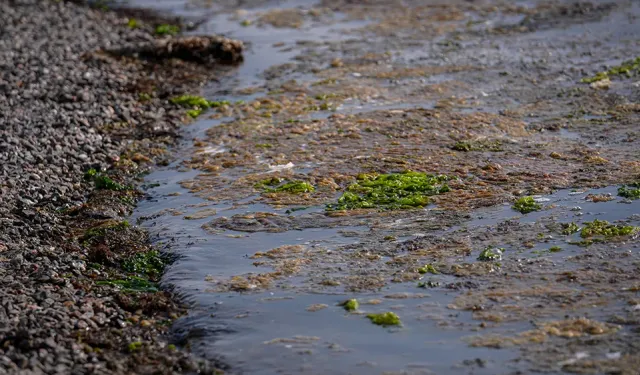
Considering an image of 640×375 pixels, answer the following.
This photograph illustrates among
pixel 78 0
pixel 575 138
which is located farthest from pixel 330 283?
pixel 78 0

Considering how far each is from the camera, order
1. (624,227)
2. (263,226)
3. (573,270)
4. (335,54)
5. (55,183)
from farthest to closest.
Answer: (335,54), (55,183), (263,226), (624,227), (573,270)

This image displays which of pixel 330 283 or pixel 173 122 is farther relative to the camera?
pixel 173 122

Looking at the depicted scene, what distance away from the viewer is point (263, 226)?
9.19 meters

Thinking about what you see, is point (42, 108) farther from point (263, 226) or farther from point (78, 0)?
point (78, 0)

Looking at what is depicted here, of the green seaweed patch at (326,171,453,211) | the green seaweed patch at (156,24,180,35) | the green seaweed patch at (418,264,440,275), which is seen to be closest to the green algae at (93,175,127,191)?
the green seaweed patch at (326,171,453,211)

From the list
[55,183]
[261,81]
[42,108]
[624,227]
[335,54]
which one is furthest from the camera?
[335,54]

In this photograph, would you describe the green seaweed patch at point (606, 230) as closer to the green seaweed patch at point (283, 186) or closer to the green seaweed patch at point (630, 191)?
the green seaweed patch at point (630, 191)

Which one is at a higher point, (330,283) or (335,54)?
(335,54)

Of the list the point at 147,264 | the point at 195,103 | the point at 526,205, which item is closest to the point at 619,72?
the point at 526,205

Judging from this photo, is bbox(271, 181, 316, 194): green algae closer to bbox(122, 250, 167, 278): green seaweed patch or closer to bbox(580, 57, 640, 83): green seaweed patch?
bbox(122, 250, 167, 278): green seaweed patch

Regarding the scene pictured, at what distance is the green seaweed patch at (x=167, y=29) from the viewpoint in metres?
18.4

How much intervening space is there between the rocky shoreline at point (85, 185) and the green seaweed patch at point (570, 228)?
373cm

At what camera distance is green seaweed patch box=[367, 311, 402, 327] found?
7143 mm

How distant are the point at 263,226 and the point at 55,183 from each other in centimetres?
266
